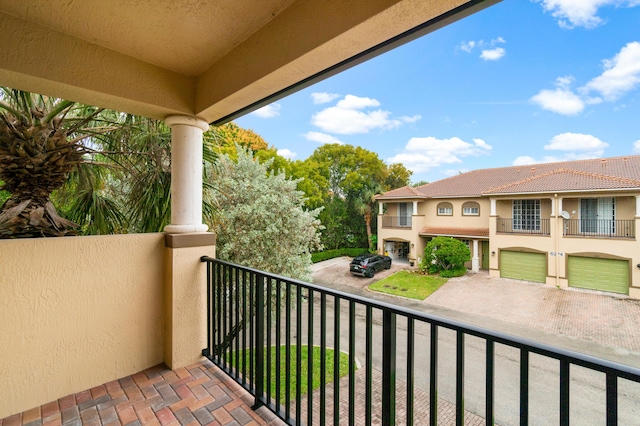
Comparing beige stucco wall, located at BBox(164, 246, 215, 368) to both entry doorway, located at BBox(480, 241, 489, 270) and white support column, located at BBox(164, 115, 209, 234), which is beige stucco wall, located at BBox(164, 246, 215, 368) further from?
entry doorway, located at BBox(480, 241, 489, 270)

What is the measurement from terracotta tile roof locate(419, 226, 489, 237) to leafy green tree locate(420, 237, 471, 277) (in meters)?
0.50

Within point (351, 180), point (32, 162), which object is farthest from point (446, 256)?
point (32, 162)

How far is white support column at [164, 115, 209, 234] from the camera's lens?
7.09ft

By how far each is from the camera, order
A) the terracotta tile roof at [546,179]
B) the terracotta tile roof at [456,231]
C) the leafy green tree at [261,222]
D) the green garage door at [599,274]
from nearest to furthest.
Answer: the leafy green tree at [261,222]
the terracotta tile roof at [546,179]
the green garage door at [599,274]
the terracotta tile roof at [456,231]

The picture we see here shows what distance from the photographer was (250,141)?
1410 centimetres

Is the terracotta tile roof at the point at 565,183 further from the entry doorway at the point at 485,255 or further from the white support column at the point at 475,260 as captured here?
the white support column at the point at 475,260

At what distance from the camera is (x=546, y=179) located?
10219 mm

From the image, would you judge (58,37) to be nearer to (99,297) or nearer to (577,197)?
(99,297)

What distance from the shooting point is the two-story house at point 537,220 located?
8.23 metres

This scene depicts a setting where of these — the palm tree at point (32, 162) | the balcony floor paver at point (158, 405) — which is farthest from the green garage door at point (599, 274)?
the palm tree at point (32, 162)

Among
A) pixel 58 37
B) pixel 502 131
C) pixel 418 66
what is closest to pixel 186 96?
pixel 58 37

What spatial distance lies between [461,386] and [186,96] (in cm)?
244

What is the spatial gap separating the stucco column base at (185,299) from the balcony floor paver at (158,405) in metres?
0.17

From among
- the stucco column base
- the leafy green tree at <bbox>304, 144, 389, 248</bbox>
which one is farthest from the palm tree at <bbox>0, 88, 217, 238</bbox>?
the leafy green tree at <bbox>304, 144, 389, 248</bbox>
